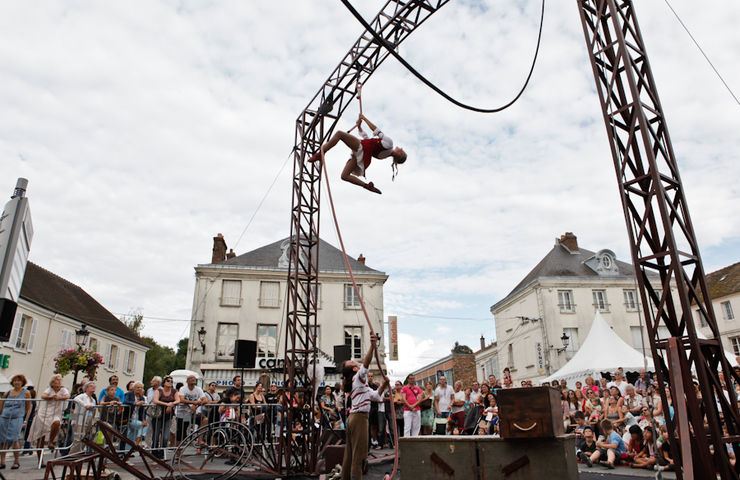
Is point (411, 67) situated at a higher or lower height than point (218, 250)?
lower

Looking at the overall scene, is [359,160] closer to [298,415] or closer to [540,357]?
[298,415]

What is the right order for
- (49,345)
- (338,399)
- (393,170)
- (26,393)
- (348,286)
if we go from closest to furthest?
1. (393,170)
2. (26,393)
3. (338,399)
4. (49,345)
5. (348,286)

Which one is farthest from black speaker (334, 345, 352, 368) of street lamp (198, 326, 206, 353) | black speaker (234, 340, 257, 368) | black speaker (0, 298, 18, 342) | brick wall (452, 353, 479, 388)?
brick wall (452, 353, 479, 388)

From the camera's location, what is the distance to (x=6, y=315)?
109 inches

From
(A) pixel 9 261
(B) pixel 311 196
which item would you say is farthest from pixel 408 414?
(A) pixel 9 261

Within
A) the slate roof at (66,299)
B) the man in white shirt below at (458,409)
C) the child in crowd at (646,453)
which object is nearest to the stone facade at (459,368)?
the slate roof at (66,299)

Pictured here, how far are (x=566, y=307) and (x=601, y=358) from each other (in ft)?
42.5

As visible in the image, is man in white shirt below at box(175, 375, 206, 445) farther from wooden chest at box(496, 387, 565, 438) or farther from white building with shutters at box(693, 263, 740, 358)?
white building with shutters at box(693, 263, 740, 358)

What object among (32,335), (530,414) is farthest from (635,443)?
(32,335)

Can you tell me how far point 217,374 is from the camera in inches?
876

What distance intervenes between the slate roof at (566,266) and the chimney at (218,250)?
16604 mm

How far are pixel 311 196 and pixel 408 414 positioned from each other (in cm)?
455

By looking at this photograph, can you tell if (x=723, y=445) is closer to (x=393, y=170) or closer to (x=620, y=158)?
(x=620, y=158)

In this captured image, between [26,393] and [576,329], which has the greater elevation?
[576,329]
